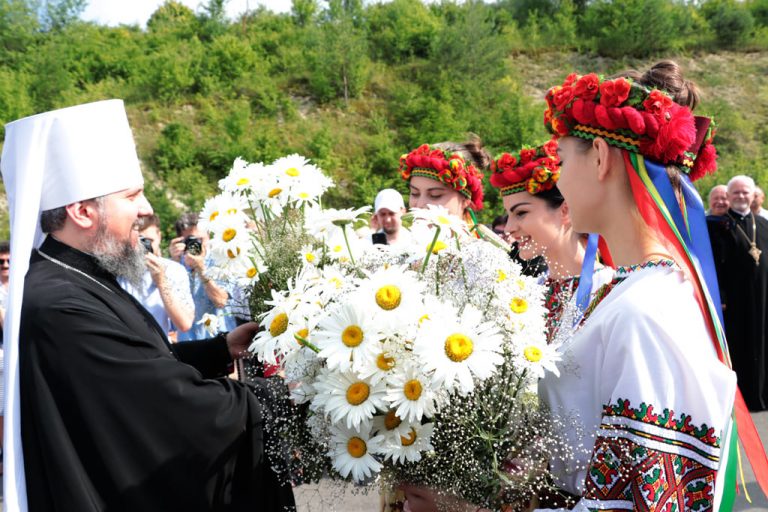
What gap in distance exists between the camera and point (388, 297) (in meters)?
1.58

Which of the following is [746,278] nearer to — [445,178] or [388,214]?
[388,214]

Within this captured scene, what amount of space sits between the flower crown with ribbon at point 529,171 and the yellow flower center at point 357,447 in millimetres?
1962

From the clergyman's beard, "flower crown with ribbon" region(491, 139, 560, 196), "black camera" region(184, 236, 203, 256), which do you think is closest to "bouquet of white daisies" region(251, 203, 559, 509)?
the clergyman's beard

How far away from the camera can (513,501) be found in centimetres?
174

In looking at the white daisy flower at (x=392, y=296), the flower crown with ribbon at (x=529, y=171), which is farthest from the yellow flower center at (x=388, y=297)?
the flower crown with ribbon at (x=529, y=171)

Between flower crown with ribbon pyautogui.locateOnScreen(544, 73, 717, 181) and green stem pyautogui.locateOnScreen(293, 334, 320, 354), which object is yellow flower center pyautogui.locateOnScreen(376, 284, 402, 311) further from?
flower crown with ribbon pyautogui.locateOnScreen(544, 73, 717, 181)

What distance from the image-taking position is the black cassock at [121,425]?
7.24 ft

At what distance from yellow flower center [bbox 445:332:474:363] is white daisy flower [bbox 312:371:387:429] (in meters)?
0.17

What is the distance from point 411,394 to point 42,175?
169cm

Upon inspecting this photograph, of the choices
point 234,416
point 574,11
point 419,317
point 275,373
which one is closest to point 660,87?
point 419,317

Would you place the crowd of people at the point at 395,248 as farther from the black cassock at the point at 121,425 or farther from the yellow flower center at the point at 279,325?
the yellow flower center at the point at 279,325

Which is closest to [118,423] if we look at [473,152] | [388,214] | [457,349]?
[457,349]

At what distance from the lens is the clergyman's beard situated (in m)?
2.61

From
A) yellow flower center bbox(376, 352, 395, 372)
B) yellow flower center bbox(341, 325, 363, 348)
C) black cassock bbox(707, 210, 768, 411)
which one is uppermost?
yellow flower center bbox(341, 325, 363, 348)
